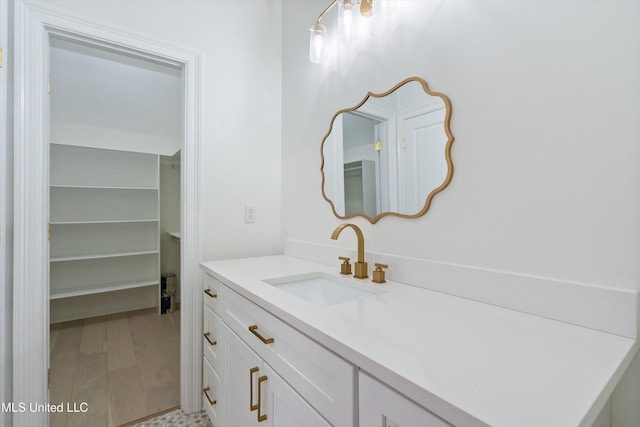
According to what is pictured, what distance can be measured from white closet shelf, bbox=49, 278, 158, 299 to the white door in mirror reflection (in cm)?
314

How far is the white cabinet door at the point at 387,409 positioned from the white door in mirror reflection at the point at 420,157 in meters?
0.72

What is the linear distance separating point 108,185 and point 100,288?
112cm

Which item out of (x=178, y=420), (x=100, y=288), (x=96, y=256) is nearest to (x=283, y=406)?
(x=178, y=420)

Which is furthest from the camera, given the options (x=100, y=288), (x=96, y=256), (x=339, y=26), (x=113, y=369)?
(x=100, y=288)

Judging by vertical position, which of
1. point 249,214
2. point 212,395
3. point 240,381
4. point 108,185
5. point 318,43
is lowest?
point 212,395

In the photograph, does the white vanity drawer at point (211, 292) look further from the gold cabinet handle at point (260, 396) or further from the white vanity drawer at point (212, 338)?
the gold cabinet handle at point (260, 396)

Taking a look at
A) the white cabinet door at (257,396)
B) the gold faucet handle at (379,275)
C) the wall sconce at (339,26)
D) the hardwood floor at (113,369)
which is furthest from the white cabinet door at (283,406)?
the wall sconce at (339,26)

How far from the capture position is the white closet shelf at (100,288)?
2.73 m

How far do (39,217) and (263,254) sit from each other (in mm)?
1131

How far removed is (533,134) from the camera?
0.81 metres

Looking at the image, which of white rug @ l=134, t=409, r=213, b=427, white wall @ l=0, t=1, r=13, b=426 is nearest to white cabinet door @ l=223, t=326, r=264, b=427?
white rug @ l=134, t=409, r=213, b=427

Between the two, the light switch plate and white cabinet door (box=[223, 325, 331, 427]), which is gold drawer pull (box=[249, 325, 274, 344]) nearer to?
white cabinet door (box=[223, 325, 331, 427])

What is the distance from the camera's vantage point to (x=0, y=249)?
3.97 ft

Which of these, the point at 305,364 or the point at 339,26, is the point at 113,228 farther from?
the point at 305,364
